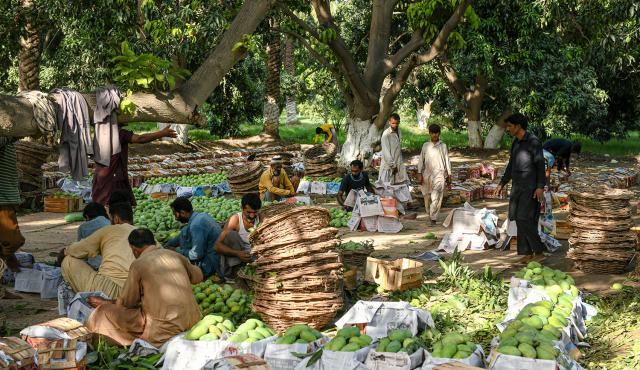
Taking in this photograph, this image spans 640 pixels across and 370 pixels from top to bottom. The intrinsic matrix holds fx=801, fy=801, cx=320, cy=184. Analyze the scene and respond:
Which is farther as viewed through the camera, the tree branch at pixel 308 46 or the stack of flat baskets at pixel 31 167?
the tree branch at pixel 308 46

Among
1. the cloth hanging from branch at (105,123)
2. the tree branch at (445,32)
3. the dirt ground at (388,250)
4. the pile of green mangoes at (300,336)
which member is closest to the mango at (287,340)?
the pile of green mangoes at (300,336)

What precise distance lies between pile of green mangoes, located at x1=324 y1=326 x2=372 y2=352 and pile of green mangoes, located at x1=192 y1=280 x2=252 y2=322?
1.98m

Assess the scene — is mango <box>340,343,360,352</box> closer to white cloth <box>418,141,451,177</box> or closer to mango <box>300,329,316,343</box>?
mango <box>300,329,316,343</box>

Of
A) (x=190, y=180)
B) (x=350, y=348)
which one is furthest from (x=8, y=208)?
(x=190, y=180)

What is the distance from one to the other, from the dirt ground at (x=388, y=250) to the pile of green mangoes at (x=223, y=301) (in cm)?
147

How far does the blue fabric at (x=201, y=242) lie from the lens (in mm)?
8602

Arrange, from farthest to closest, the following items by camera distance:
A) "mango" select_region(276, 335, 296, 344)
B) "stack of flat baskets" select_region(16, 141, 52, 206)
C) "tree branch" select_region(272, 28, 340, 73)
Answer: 1. "tree branch" select_region(272, 28, 340, 73)
2. "stack of flat baskets" select_region(16, 141, 52, 206)
3. "mango" select_region(276, 335, 296, 344)

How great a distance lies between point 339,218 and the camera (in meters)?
13.0

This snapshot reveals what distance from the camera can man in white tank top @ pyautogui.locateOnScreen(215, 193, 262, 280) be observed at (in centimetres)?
845

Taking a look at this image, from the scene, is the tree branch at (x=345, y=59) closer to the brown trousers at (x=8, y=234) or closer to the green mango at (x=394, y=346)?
the brown trousers at (x=8, y=234)

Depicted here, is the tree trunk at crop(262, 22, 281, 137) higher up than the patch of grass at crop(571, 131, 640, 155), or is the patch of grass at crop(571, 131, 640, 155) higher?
the tree trunk at crop(262, 22, 281, 137)

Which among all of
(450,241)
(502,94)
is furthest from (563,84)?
(450,241)

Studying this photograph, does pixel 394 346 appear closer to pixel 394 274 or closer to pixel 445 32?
pixel 394 274

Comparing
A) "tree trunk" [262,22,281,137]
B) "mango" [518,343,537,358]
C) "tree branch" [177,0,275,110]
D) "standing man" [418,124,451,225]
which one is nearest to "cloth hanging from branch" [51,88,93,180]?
"tree branch" [177,0,275,110]
